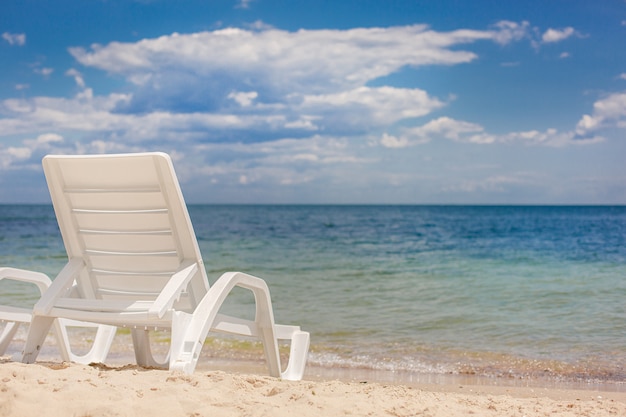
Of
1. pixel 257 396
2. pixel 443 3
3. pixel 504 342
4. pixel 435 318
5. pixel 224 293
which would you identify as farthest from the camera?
pixel 443 3

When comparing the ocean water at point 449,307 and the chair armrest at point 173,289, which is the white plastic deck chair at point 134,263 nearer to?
the chair armrest at point 173,289

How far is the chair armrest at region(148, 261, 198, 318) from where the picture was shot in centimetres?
370

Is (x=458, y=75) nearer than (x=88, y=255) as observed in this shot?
No

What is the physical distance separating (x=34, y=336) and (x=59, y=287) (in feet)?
1.22

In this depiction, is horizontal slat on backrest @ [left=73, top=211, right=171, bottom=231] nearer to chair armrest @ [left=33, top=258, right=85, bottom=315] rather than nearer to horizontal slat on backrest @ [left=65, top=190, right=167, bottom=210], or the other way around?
horizontal slat on backrest @ [left=65, top=190, right=167, bottom=210]

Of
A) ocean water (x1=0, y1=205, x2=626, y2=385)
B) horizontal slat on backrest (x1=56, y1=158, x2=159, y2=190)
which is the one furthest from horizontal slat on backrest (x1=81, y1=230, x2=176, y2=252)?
ocean water (x1=0, y1=205, x2=626, y2=385)

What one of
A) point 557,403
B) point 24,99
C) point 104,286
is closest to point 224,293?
point 104,286

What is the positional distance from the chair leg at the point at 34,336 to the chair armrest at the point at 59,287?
5.9 inches

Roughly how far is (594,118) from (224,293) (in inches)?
2185

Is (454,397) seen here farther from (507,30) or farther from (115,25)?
(115,25)

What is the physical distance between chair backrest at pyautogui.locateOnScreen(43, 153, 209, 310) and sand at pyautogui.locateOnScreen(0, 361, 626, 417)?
0.66m

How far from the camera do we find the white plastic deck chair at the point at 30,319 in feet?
14.9

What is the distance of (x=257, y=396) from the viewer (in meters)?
3.54

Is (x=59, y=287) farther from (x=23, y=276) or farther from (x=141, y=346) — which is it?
(x=141, y=346)
